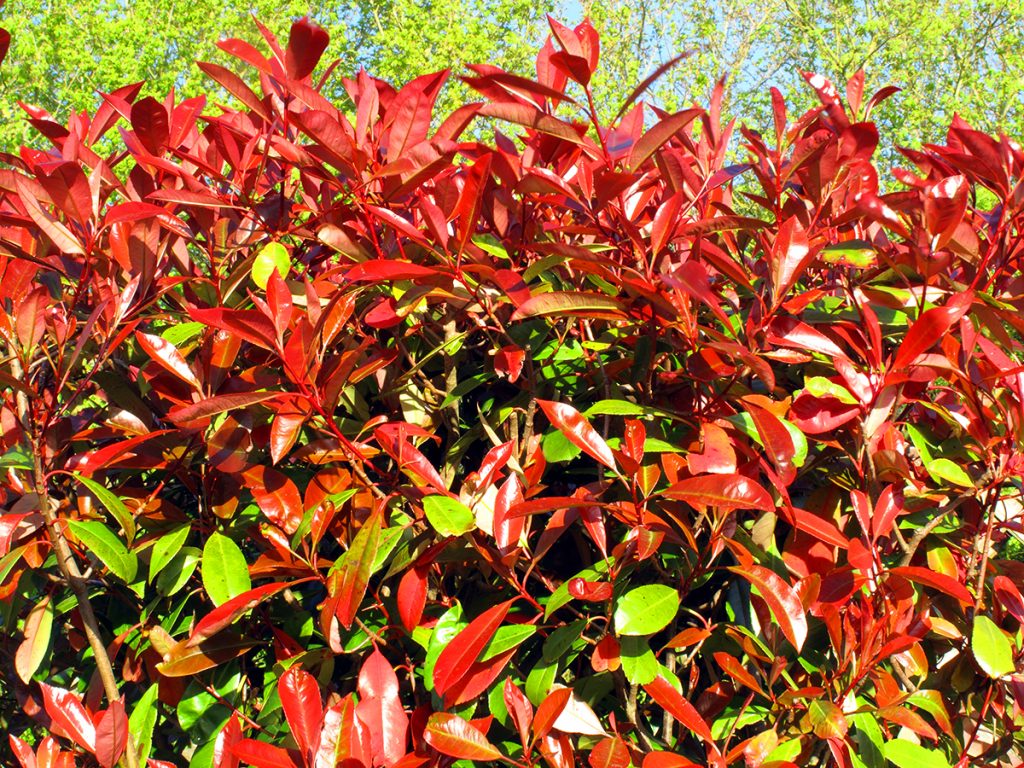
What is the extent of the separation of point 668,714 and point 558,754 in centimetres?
19

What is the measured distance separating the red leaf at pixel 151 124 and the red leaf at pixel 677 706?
111 centimetres

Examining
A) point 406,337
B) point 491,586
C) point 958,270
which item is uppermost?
point 958,270

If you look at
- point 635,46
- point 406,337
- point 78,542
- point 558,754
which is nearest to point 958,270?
point 406,337

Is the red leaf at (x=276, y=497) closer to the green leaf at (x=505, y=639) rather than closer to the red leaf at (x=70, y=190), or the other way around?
the green leaf at (x=505, y=639)

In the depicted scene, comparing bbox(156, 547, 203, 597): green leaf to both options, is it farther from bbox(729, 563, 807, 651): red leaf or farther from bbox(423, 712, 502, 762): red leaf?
bbox(729, 563, 807, 651): red leaf

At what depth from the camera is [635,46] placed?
23.6 m

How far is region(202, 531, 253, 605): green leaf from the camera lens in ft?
4.38

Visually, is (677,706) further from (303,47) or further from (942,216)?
(303,47)

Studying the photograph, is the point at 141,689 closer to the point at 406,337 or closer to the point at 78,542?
the point at 78,542

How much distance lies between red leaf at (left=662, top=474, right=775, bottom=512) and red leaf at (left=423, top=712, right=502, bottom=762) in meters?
0.38

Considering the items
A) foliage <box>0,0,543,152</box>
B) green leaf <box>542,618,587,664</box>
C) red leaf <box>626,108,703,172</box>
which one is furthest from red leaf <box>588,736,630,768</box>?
foliage <box>0,0,543,152</box>

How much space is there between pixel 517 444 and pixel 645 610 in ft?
1.11

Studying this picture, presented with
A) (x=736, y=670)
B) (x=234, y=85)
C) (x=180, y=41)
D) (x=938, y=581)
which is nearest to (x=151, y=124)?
(x=234, y=85)

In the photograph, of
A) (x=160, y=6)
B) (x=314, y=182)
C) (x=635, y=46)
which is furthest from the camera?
(x=635, y=46)
